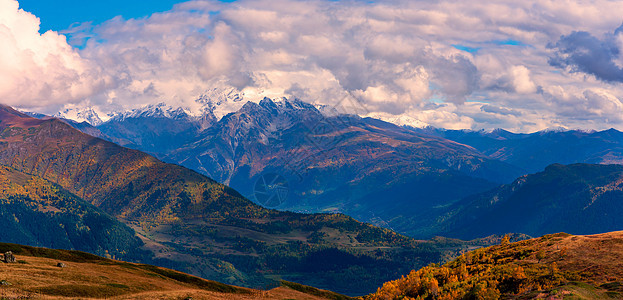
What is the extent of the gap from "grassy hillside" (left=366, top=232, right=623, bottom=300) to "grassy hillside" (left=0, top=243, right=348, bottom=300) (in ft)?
177

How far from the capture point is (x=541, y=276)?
11606 cm

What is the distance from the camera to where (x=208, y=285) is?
160 metres

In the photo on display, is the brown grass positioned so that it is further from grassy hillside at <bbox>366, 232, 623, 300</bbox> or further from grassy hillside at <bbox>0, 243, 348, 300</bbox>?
grassy hillside at <bbox>366, 232, 623, 300</bbox>

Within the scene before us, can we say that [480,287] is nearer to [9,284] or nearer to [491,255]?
[491,255]

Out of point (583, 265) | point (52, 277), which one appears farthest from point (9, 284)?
point (583, 265)

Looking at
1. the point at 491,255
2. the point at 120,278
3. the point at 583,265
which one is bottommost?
the point at 120,278

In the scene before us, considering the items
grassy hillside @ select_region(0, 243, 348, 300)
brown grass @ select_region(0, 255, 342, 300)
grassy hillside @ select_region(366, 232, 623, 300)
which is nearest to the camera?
brown grass @ select_region(0, 255, 342, 300)

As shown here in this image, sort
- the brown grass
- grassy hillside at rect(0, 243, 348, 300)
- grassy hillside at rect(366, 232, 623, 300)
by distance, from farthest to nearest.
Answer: grassy hillside at rect(366, 232, 623, 300), grassy hillside at rect(0, 243, 348, 300), the brown grass

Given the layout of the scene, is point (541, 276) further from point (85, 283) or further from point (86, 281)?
point (86, 281)

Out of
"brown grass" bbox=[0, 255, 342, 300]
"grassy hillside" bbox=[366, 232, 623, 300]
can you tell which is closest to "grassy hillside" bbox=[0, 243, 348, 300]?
"brown grass" bbox=[0, 255, 342, 300]

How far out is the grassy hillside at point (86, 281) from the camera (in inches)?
3868

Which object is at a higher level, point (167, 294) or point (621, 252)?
point (621, 252)

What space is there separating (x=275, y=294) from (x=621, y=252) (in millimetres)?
108267

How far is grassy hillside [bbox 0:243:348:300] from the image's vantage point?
9825 centimetres
